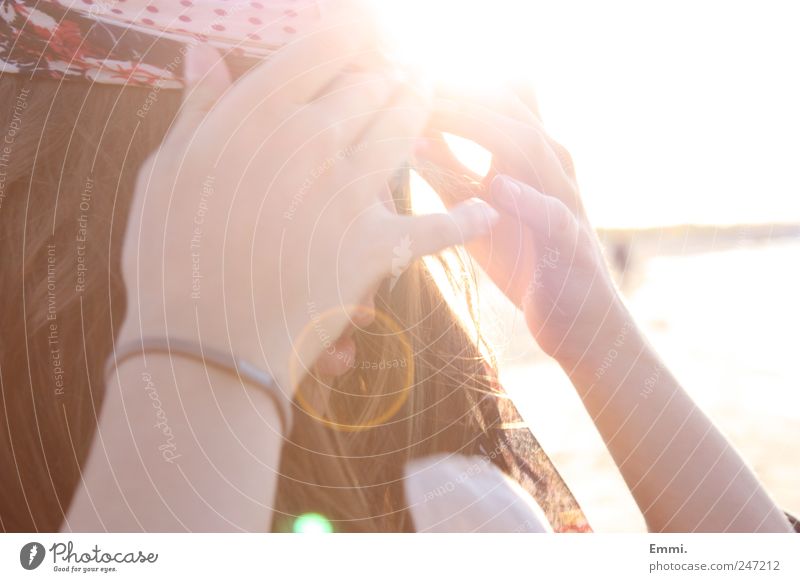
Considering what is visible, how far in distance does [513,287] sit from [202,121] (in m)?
0.28

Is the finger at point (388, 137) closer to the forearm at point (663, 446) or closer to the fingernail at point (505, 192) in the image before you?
the fingernail at point (505, 192)

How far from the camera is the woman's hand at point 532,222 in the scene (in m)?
0.51

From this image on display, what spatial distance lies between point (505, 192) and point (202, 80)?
0.73 ft

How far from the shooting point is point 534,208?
1.72ft

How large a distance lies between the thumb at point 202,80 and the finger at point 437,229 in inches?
5.3

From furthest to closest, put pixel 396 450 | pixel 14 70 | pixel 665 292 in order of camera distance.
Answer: pixel 665 292 → pixel 396 450 → pixel 14 70

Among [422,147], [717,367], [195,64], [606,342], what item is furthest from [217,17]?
[717,367]

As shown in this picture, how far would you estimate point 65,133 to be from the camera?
431 mm

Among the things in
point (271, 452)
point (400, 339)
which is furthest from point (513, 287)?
point (271, 452)

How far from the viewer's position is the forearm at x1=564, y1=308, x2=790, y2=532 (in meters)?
0.52

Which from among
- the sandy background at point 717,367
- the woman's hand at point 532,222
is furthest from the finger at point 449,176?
the sandy background at point 717,367

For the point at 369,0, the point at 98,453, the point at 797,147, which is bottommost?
the point at 98,453
